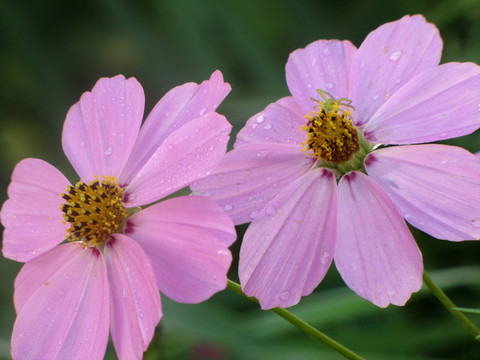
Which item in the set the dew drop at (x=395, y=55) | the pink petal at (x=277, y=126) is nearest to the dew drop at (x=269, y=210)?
the pink petal at (x=277, y=126)

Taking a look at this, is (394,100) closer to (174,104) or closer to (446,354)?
(174,104)

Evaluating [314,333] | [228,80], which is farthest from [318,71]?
[228,80]

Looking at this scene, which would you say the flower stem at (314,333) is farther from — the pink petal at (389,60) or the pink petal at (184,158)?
the pink petal at (389,60)

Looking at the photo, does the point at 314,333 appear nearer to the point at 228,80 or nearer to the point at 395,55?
the point at 395,55

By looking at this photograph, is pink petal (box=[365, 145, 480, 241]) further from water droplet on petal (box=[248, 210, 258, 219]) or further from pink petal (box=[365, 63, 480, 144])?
water droplet on petal (box=[248, 210, 258, 219])

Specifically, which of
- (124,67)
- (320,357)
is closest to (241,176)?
(320,357)

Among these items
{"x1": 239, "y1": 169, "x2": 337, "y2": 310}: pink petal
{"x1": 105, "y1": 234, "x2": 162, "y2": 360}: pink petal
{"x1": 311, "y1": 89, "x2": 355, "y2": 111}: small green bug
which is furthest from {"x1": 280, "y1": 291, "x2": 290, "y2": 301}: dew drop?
{"x1": 311, "y1": 89, "x2": 355, "y2": 111}: small green bug
